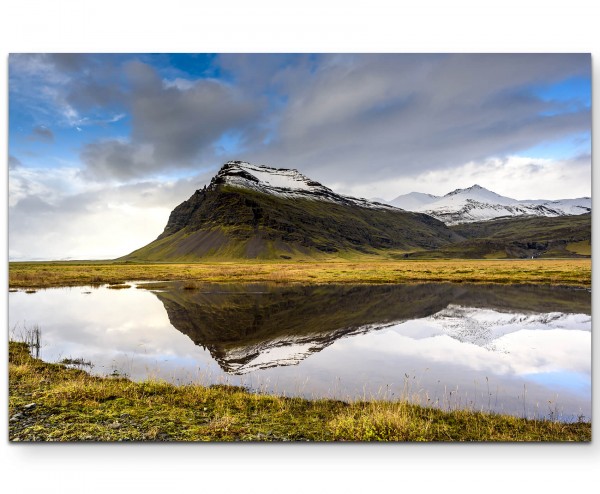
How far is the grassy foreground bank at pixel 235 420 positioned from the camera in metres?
7.54

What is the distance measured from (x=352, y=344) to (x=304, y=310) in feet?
31.5

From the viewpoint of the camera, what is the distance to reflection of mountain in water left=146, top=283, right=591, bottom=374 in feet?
51.5

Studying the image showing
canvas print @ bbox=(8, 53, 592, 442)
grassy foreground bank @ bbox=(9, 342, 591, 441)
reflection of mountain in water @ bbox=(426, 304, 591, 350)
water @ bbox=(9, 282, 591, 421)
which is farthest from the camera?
reflection of mountain in water @ bbox=(426, 304, 591, 350)

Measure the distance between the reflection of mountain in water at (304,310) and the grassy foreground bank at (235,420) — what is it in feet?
13.3

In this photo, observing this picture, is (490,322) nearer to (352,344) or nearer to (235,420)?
(352,344)

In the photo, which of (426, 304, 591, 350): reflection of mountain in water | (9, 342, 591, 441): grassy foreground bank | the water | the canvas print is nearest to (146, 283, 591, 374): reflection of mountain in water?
the water

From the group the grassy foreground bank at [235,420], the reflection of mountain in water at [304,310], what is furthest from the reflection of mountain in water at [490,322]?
the grassy foreground bank at [235,420]

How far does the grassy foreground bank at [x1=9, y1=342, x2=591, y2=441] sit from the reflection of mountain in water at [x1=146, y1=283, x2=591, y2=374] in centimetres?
406

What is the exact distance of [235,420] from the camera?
25.6 feet

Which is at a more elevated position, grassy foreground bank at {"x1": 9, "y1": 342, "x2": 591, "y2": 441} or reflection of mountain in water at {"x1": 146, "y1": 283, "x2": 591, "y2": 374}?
reflection of mountain in water at {"x1": 146, "y1": 283, "x2": 591, "y2": 374}

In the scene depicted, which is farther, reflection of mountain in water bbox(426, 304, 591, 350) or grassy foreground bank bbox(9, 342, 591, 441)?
reflection of mountain in water bbox(426, 304, 591, 350)

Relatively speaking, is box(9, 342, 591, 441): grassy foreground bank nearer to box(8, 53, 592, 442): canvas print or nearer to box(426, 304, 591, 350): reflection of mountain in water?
box(8, 53, 592, 442): canvas print

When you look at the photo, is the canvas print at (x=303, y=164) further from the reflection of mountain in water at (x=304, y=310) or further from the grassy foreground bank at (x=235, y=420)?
the reflection of mountain in water at (x=304, y=310)

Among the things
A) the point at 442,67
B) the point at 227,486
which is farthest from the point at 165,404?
the point at 442,67
